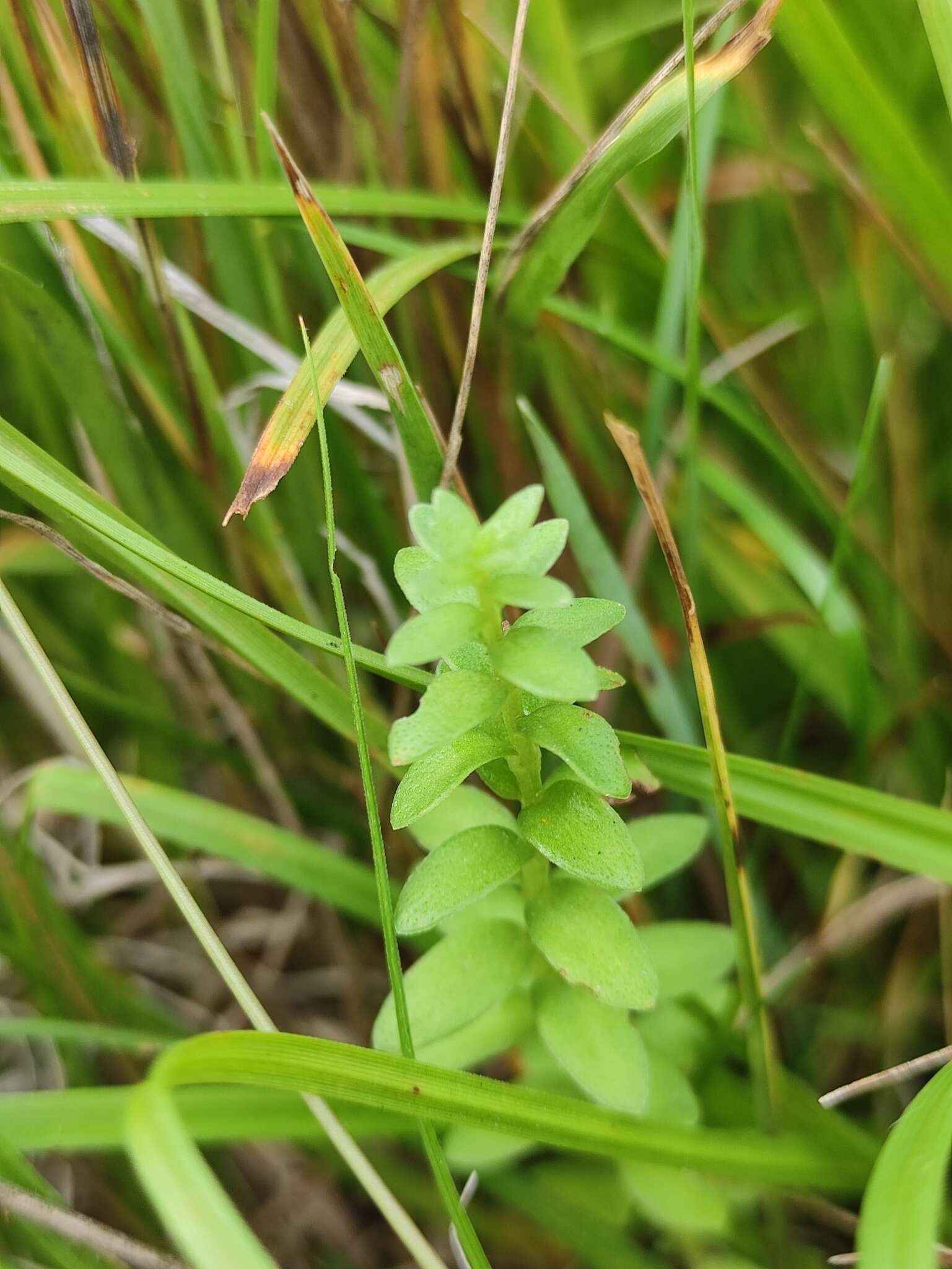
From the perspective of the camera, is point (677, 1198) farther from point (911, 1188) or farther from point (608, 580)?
point (608, 580)

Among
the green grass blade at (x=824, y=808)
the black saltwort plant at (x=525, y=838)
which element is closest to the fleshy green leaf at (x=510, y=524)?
the black saltwort plant at (x=525, y=838)

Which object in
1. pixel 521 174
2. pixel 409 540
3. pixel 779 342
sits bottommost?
pixel 409 540

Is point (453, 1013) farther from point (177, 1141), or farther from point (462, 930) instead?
point (177, 1141)

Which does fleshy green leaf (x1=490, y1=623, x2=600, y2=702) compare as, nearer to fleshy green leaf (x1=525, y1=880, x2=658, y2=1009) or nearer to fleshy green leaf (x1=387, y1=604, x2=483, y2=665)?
fleshy green leaf (x1=387, y1=604, x2=483, y2=665)

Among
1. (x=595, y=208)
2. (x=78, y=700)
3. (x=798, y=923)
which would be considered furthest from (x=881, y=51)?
(x=78, y=700)

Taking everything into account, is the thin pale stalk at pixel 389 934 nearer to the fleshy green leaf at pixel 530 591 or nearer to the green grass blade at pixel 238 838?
the fleshy green leaf at pixel 530 591

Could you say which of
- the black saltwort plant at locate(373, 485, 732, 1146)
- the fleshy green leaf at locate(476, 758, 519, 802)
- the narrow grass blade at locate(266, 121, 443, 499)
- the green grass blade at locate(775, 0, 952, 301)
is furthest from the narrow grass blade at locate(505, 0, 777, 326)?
the fleshy green leaf at locate(476, 758, 519, 802)

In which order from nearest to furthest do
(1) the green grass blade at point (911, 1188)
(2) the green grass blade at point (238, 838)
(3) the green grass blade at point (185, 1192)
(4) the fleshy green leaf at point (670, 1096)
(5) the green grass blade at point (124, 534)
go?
(3) the green grass blade at point (185, 1192)
(1) the green grass blade at point (911, 1188)
(5) the green grass blade at point (124, 534)
(4) the fleshy green leaf at point (670, 1096)
(2) the green grass blade at point (238, 838)
